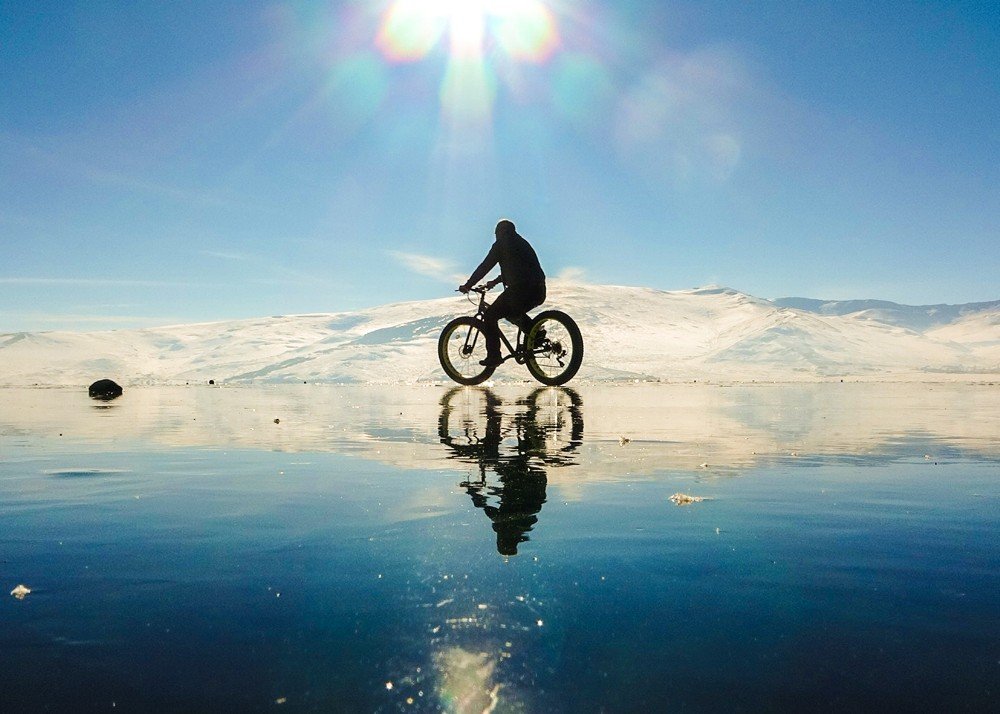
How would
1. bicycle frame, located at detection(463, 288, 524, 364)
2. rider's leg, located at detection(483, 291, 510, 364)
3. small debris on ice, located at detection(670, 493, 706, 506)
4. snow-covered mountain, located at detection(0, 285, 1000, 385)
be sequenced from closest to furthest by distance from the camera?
small debris on ice, located at detection(670, 493, 706, 506)
rider's leg, located at detection(483, 291, 510, 364)
bicycle frame, located at detection(463, 288, 524, 364)
snow-covered mountain, located at detection(0, 285, 1000, 385)

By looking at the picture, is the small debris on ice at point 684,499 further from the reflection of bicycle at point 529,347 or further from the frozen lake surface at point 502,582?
the reflection of bicycle at point 529,347

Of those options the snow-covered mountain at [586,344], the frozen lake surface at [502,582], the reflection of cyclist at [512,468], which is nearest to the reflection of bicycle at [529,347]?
the reflection of cyclist at [512,468]

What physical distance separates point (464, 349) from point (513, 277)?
241 cm

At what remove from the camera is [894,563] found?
3131mm

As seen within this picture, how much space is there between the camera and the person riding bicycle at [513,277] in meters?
14.6

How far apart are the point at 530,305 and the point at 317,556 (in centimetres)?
1204

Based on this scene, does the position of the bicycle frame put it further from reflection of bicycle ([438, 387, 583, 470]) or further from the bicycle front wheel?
reflection of bicycle ([438, 387, 583, 470])

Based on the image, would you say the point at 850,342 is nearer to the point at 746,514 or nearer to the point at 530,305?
the point at 530,305

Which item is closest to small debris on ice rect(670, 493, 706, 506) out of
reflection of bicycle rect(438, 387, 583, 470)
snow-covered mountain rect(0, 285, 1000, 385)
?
reflection of bicycle rect(438, 387, 583, 470)

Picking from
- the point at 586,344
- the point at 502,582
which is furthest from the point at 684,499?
the point at 586,344

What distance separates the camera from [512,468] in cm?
574

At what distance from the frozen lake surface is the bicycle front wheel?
31.1 ft

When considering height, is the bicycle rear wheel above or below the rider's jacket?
below

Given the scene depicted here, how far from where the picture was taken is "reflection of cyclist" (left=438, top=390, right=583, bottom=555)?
3.82 m
